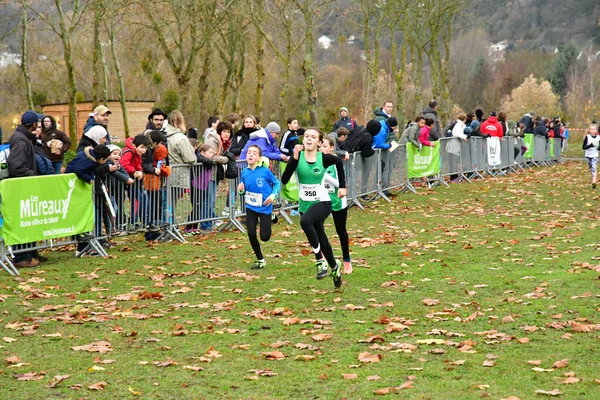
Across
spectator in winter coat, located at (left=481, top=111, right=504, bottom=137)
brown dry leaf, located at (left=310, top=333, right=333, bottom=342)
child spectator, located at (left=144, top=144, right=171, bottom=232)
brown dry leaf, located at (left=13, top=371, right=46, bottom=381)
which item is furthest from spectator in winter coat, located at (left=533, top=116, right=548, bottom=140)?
brown dry leaf, located at (left=13, top=371, right=46, bottom=381)

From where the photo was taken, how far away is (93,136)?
14977mm

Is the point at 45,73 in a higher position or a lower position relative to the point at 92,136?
higher

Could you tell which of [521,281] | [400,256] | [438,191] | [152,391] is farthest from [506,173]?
[152,391]

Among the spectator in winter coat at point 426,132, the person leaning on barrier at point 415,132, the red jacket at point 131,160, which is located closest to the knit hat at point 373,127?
the person leaning on barrier at point 415,132

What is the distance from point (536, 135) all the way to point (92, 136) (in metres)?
27.0

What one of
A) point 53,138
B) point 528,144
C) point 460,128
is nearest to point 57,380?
point 53,138

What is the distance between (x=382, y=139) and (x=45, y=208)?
11.4 m

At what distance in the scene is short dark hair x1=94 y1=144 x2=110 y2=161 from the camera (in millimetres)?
14203

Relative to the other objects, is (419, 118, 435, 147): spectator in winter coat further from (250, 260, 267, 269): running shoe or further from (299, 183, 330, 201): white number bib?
(299, 183, 330, 201): white number bib

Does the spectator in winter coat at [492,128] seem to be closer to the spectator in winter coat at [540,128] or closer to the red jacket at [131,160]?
the spectator in winter coat at [540,128]

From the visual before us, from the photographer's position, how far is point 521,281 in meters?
11.7

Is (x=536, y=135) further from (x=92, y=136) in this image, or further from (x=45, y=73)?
(x=45, y=73)

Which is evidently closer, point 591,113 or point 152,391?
point 152,391

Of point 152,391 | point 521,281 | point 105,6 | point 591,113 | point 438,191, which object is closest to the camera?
point 152,391
